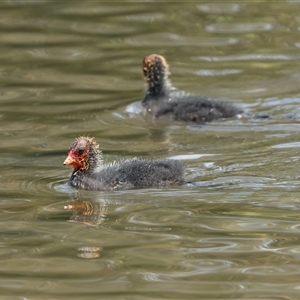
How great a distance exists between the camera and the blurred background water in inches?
254

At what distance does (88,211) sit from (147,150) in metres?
2.19

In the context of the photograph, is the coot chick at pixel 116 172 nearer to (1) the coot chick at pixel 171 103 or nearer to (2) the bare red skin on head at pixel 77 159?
(2) the bare red skin on head at pixel 77 159

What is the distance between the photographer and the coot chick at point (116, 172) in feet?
28.1

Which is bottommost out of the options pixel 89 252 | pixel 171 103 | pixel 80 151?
pixel 89 252

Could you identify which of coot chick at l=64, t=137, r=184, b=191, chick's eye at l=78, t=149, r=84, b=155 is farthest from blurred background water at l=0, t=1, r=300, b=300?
chick's eye at l=78, t=149, r=84, b=155

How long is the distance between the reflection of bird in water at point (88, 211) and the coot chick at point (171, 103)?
3332mm

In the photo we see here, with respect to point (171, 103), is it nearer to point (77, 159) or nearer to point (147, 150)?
point (147, 150)

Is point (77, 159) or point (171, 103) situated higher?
point (171, 103)

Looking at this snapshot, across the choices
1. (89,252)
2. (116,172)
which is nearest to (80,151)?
(116,172)

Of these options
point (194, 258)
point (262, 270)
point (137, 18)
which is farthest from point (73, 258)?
point (137, 18)

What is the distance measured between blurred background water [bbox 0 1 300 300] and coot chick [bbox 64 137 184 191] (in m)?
0.12

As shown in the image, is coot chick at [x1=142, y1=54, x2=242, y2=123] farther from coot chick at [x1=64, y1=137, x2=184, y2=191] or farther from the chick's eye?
the chick's eye

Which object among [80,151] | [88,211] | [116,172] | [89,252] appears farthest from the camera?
[80,151]

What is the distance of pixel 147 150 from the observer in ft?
33.3
